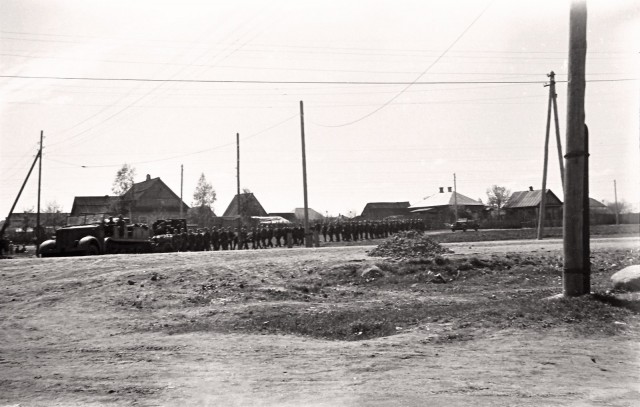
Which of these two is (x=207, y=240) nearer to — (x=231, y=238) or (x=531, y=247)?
(x=231, y=238)

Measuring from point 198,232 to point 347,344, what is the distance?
2880 centimetres

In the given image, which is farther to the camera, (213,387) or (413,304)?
(413,304)

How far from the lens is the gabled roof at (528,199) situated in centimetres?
8219

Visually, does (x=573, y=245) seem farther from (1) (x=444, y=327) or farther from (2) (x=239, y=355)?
(2) (x=239, y=355)

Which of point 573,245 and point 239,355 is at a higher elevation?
point 573,245

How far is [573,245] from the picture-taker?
9719 millimetres

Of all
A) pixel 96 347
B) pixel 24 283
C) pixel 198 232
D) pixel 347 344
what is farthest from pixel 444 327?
pixel 198 232

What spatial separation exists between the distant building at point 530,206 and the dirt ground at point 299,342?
69.4m

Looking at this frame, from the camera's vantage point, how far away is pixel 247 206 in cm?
6631

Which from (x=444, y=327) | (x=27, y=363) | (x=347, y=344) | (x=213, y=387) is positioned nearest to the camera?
(x=213, y=387)

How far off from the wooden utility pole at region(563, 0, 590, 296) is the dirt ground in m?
1.22

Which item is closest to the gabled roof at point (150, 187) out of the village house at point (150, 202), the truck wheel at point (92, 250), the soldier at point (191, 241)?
the village house at point (150, 202)

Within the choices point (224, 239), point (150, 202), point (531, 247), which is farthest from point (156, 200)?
point (531, 247)

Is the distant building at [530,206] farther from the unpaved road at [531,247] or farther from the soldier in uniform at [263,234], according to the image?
the unpaved road at [531,247]
